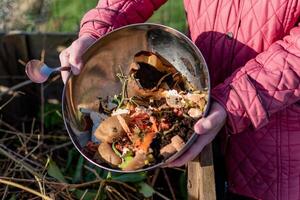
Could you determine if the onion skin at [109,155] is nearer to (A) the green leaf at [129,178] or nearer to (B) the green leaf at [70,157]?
(A) the green leaf at [129,178]

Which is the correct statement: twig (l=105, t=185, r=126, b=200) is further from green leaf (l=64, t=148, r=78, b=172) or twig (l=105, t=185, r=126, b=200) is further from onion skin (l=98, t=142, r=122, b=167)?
onion skin (l=98, t=142, r=122, b=167)

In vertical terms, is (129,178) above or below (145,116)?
below

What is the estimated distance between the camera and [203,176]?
1.14m

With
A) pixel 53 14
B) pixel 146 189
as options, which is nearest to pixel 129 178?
pixel 146 189

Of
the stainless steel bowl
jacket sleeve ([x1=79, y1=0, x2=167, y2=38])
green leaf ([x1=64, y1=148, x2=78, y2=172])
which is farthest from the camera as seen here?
green leaf ([x1=64, y1=148, x2=78, y2=172])

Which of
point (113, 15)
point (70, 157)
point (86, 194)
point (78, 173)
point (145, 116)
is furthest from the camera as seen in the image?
point (70, 157)

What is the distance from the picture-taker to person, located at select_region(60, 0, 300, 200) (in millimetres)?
1034

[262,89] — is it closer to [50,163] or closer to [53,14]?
[50,163]

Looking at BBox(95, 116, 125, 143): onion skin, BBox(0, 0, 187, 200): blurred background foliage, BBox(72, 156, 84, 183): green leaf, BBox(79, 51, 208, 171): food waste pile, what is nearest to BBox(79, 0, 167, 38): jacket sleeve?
BBox(79, 51, 208, 171): food waste pile

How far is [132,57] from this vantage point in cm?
118

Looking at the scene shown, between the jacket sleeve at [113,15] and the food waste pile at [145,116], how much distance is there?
0.11 m

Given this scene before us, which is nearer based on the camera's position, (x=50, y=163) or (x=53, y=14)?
(x=50, y=163)

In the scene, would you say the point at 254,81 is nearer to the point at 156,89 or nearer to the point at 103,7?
the point at 156,89

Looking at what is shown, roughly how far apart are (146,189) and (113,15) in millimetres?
526
